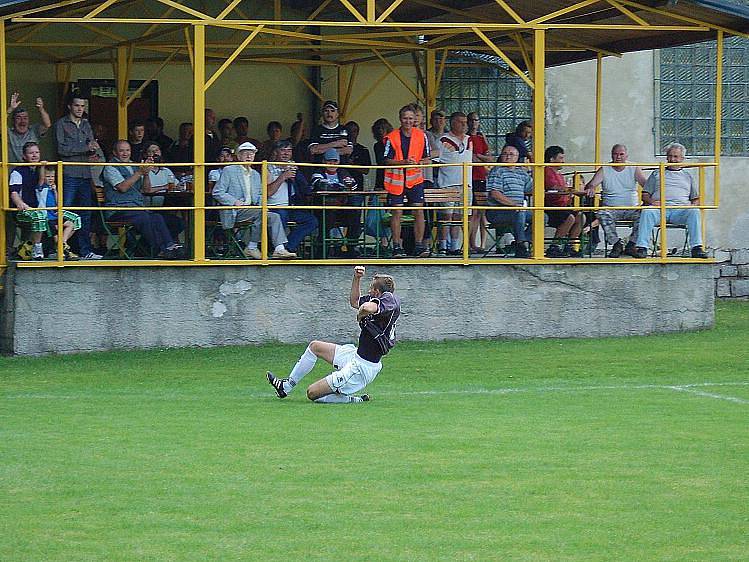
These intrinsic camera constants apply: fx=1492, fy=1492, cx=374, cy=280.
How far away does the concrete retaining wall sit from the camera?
636 inches

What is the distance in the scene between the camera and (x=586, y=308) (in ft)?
58.3

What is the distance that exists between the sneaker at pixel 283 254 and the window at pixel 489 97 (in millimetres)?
6861

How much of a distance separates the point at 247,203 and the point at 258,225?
Result: 28 cm

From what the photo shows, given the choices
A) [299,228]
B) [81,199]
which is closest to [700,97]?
[299,228]

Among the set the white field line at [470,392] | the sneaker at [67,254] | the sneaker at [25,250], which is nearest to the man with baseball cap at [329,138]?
the sneaker at [67,254]

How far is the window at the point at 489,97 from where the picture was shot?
23141 mm

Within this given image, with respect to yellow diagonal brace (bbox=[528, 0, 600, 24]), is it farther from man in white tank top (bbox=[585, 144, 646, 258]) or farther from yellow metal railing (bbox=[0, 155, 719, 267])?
man in white tank top (bbox=[585, 144, 646, 258])

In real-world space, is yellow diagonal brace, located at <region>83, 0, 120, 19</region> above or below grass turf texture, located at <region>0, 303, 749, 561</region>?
above

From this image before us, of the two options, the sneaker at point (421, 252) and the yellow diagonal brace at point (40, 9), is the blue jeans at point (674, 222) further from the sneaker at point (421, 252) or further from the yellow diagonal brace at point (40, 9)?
the yellow diagonal brace at point (40, 9)

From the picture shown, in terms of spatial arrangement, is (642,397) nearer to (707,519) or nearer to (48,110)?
(707,519)

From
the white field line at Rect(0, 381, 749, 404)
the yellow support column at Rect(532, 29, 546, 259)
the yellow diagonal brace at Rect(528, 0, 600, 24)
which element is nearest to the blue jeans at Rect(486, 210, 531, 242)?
the yellow support column at Rect(532, 29, 546, 259)

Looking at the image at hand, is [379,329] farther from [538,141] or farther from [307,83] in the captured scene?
[307,83]

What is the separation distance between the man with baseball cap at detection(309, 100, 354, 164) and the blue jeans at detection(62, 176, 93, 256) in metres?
3.07

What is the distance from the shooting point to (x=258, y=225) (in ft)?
55.2
